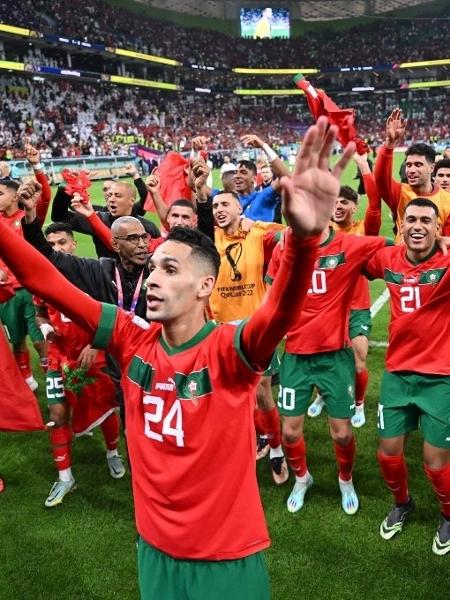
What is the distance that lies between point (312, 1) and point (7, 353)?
2995 inches

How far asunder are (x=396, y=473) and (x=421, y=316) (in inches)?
43.9

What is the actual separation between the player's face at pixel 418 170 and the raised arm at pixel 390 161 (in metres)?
0.20

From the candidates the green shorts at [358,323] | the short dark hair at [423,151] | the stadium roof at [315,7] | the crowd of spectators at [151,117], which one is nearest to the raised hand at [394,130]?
the short dark hair at [423,151]

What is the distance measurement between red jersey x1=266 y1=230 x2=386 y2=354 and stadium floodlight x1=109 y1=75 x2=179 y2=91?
4805cm

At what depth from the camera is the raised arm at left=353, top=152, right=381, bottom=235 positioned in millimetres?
5125

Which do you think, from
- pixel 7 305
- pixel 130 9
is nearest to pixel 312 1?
pixel 130 9

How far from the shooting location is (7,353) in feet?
16.1

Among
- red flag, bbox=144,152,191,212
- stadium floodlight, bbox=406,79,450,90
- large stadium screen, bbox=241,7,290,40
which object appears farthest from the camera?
large stadium screen, bbox=241,7,290,40

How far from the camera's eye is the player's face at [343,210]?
557 cm

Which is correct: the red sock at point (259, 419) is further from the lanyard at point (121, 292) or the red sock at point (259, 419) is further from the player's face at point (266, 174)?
the player's face at point (266, 174)

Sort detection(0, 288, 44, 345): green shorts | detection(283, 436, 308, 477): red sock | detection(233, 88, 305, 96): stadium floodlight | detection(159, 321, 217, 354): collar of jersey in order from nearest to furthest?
1. detection(159, 321, 217, 354): collar of jersey
2. detection(283, 436, 308, 477): red sock
3. detection(0, 288, 44, 345): green shorts
4. detection(233, 88, 305, 96): stadium floodlight

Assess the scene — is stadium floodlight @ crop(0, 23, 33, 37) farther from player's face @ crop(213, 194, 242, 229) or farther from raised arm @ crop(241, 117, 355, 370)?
raised arm @ crop(241, 117, 355, 370)

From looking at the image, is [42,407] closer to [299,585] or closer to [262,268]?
[262,268]

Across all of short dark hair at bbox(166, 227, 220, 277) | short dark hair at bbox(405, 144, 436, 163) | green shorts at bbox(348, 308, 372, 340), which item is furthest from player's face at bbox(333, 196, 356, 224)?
short dark hair at bbox(166, 227, 220, 277)
